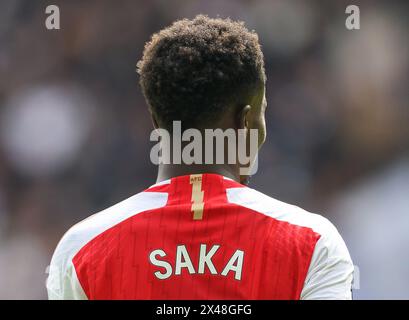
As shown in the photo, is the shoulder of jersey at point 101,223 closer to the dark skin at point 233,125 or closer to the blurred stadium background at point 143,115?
the dark skin at point 233,125

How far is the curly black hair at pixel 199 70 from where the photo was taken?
1.74m

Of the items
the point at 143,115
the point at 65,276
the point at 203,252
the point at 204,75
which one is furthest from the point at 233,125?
the point at 143,115

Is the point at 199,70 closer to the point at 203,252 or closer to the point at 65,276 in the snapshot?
the point at 203,252

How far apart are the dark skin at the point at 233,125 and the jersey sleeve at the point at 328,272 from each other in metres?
0.29

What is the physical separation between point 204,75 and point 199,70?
0.7 inches

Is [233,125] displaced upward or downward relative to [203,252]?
upward

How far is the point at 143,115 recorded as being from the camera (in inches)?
233

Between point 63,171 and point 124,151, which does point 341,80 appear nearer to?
point 124,151

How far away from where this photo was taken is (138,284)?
1.68m

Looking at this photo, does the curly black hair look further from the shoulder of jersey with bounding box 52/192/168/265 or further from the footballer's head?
the shoulder of jersey with bounding box 52/192/168/265

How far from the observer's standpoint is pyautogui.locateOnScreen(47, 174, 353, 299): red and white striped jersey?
5.46 feet

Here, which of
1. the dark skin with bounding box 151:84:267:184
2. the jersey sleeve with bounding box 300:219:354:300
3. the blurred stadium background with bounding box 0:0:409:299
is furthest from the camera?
the blurred stadium background with bounding box 0:0:409:299

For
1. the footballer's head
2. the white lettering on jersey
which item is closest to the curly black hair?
the footballer's head

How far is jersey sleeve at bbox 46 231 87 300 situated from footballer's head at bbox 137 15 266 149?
37 cm
